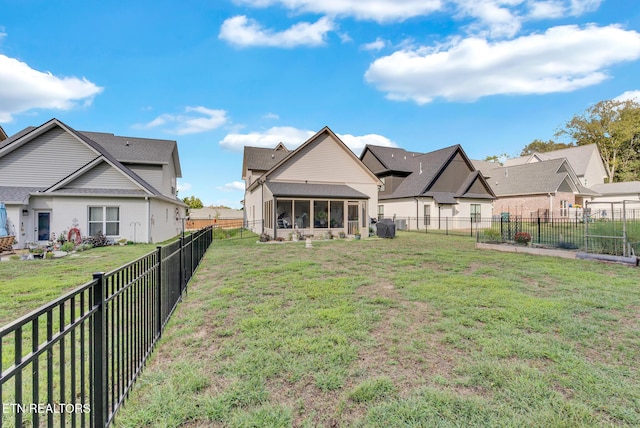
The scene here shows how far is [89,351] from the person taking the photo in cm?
217

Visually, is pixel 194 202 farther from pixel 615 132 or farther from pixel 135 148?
pixel 615 132

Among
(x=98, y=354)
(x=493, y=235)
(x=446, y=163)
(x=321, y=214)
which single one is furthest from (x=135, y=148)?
(x=446, y=163)

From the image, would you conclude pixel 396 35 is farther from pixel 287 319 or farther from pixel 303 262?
pixel 287 319

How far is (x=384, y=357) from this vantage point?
3555mm

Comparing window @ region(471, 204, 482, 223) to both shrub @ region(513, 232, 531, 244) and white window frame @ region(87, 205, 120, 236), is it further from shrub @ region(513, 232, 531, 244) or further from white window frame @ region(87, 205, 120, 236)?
white window frame @ region(87, 205, 120, 236)

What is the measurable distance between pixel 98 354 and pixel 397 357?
306cm

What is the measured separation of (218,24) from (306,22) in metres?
3.85

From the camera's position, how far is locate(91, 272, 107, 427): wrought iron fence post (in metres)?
2.31

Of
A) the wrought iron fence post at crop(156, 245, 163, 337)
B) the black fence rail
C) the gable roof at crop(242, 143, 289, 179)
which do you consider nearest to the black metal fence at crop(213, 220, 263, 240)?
the gable roof at crop(242, 143, 289, 179)

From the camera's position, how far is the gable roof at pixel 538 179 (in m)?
29.8

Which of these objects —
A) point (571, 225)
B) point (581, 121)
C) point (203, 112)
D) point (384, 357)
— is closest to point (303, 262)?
point (384, 357)

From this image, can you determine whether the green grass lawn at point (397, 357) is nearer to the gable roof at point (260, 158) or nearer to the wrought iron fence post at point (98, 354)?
the wrought iron fence post at point (98, 354)

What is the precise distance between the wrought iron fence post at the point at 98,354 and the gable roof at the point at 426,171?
84.1 feet

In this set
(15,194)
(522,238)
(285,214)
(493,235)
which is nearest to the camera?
(522,238)
